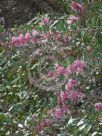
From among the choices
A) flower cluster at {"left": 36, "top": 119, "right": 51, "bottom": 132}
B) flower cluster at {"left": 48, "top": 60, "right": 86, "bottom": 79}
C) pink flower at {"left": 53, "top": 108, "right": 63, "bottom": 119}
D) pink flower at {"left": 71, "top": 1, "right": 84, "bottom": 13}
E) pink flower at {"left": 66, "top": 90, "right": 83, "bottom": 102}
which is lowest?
flower cluster at {"left": 36, "top": 119, "right": 51, "bottom": 132}

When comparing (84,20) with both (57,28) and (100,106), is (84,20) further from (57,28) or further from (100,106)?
(100,106)

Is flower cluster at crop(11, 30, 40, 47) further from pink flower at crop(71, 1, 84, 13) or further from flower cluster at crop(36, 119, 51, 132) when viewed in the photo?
flower cluster at crop(36, 119, 51, 132)

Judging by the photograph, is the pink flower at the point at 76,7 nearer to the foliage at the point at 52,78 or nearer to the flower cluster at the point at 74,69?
the foliage at the point at 52,78

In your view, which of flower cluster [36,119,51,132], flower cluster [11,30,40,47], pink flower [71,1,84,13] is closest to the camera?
flower cluster [36,119,51,132]

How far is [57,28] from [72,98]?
1.79m

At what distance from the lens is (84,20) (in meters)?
5.24

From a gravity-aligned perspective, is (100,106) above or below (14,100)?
above

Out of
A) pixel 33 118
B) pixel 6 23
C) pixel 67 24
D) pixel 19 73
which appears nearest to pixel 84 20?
pixel 67 24

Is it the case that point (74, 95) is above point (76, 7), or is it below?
below

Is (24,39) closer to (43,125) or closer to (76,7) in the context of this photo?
(76,7)

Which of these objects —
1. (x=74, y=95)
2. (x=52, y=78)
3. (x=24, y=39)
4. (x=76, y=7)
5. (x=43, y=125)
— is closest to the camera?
(x=74, y=95)

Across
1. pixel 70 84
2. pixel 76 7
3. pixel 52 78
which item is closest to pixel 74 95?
pixel 70 84

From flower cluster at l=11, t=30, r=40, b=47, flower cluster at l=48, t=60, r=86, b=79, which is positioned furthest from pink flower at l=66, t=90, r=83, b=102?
flower cluster at l=11, t=30, r=40, b=47

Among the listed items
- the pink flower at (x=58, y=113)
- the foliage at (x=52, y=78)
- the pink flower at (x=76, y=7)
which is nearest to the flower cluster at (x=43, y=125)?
the foliage at (x=52, y=78)
